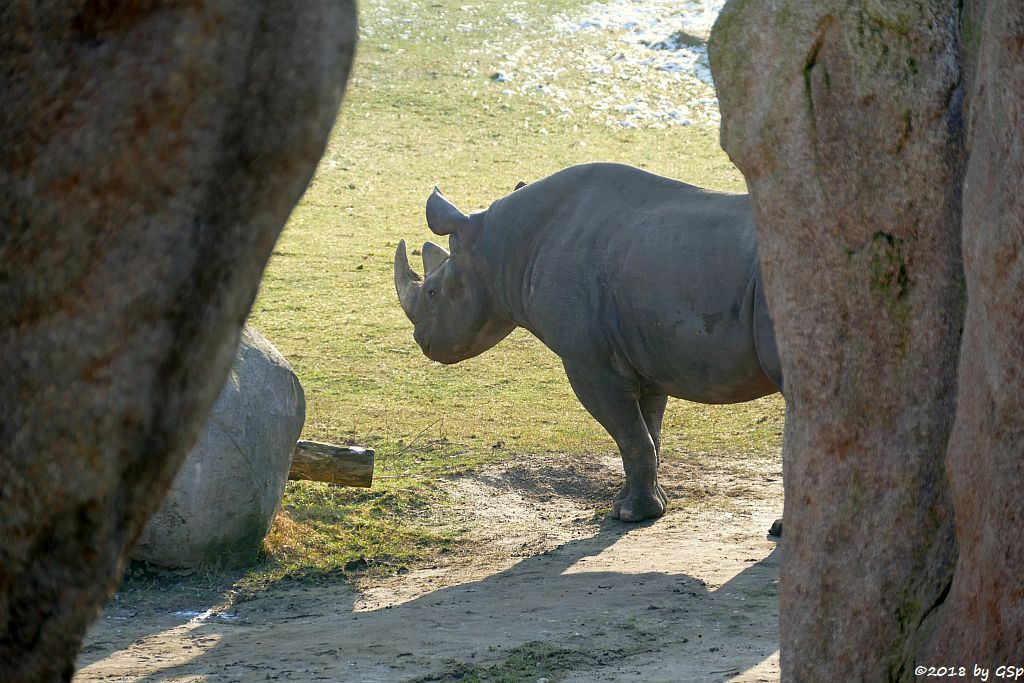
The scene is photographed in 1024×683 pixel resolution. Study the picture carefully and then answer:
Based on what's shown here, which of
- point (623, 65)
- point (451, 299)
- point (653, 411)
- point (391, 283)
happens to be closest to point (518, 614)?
point (653, 411)

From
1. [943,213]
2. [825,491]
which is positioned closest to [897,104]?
[943,213]

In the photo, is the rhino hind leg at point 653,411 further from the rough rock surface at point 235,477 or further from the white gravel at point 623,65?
the white gravel at point 623,65

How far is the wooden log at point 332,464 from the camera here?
742 cm

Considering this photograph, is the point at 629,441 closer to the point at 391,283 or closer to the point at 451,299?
the point at 451,299

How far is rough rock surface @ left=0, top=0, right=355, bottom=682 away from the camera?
3.88 feet

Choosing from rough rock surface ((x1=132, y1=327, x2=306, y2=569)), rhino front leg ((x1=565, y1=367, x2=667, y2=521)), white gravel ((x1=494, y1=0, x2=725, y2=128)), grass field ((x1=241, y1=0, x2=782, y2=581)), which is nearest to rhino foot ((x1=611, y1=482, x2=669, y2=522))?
rhino front leg ((x1=565, y1=367, x2=667, y2=521))

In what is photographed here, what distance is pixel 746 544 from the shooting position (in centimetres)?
675

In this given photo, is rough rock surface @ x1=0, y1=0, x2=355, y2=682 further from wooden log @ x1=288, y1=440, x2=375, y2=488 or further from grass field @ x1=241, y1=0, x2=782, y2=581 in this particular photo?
wooden log @ x1=288, y1=440, x2=375, y2=488

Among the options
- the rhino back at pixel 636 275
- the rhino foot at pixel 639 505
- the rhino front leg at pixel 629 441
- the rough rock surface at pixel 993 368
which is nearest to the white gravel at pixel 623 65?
the rhino back at pixel 636 275

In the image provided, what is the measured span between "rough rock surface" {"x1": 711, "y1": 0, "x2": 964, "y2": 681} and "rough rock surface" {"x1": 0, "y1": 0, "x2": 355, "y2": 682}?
7.84 feet

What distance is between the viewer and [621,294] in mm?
7074

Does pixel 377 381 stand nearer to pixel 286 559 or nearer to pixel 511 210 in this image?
pixel 511 210

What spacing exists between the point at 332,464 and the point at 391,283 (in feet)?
22.5

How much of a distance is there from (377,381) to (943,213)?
7685 millimetres
